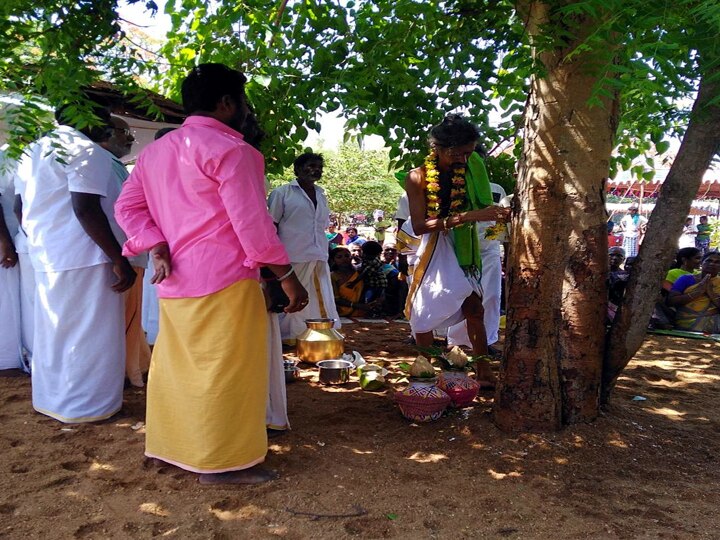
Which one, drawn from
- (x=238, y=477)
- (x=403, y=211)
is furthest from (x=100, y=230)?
(x=403, y=211)

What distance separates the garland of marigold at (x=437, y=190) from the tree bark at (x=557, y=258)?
2.45 ft

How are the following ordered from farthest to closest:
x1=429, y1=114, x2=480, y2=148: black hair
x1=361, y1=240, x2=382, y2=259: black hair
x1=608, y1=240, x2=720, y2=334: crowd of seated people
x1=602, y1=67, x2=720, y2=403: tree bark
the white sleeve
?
x1=361, y1=240, x2=382, y2=259: black hair < x1=608, y1=240, x2=720, y2=334: crowd of seated people < x1=429, y1=114, x2=480, y2=148: black hair < the white sleeve < x1=602, y1=67, x2=720, y2=403: tree bark

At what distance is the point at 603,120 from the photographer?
341 centimetres

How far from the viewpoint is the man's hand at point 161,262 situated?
284 cm

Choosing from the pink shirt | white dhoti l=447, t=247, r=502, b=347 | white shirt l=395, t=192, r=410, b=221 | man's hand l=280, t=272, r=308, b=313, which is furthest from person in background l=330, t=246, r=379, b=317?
the pink shirt

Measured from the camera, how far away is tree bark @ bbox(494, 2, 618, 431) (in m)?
3.40

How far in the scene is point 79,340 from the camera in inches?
147

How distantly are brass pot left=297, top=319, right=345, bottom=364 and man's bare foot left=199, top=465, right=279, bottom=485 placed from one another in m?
2.59

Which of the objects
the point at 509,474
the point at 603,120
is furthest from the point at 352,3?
the point at 509,474

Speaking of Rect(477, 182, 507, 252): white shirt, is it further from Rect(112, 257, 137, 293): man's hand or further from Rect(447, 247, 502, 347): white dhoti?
Rect(112, 257, 137, 293): man's hand

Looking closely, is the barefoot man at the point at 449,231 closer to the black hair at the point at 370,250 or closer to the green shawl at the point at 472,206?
the green shawl at the point at 472,206

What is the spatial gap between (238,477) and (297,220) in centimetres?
351

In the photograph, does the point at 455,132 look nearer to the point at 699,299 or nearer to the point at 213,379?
the point at 213,379

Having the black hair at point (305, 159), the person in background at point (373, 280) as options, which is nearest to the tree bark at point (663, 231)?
the black hair at point (305, 159)
